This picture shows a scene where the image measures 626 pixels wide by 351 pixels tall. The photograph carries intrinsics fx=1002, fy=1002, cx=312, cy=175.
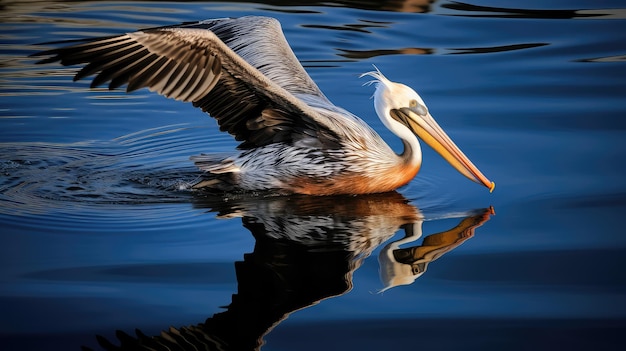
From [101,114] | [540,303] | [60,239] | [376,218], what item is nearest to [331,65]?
[101,114]

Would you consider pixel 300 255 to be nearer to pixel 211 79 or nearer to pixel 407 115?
pixel 211 79

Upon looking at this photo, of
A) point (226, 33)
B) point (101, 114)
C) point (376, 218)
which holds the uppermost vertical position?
point (226, 33)

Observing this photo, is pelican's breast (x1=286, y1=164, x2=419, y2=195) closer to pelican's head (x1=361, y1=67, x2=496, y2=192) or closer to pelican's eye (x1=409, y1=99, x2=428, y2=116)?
pelican's head (x1=361, y1=67, x2=496, y2=192)

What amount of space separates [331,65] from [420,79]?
3.29 feet

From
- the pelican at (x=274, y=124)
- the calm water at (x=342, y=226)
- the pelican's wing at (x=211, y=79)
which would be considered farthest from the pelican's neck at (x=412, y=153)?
the pelican's wing at (x=211, y=79)

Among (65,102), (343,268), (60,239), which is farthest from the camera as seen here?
(65,102)

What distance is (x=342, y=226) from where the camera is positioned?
528 centimetres

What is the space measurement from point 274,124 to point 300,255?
1683 mm

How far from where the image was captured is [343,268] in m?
4.57

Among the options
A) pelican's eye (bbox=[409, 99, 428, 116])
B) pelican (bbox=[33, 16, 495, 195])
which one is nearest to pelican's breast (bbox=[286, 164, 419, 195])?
pelican (bbox=[33, 16, 495, 195])

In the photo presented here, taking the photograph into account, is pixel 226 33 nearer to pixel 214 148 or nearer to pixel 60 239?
pixel 214 148

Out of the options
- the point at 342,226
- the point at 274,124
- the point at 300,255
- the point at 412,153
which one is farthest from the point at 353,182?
the point at 300,255

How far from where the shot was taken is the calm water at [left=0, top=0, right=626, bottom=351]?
3994 mm

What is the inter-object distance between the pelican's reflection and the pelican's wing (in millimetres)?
500
